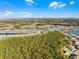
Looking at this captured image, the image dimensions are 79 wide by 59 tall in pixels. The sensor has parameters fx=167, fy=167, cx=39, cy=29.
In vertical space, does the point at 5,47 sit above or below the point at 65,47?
above

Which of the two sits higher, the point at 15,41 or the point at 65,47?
the point at 15,41

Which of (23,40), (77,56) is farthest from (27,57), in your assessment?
(77,56)

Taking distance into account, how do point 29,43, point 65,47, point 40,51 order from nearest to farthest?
point 40,51, point 29,43, point 65,47

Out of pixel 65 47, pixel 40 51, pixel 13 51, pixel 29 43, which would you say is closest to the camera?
pixel 13 51

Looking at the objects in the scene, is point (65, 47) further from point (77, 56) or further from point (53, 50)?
point (77, 56)

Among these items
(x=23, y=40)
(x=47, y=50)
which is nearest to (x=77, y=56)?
(x=47, y=50)

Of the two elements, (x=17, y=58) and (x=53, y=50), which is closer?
(x=17, y=58)

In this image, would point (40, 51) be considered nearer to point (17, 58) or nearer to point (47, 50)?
point (47, 50)

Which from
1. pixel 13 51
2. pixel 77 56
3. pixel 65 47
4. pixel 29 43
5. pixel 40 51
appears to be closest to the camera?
pixel 77 56

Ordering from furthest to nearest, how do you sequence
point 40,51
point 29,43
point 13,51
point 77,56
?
1. point 29,43
2. point 40,51
3. point 13,51
4. point 77,56
